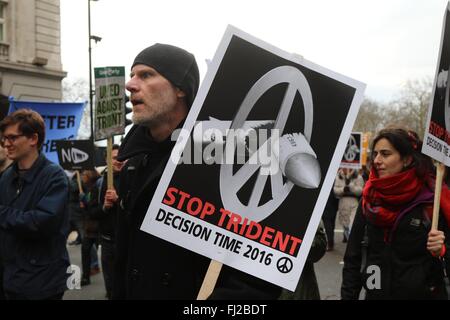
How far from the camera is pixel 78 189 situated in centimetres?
810

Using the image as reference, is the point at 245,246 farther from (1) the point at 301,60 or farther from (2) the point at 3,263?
(2) the point at 3,263

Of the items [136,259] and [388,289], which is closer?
[136,259]

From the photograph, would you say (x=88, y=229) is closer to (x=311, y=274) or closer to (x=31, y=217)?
(x=31, y=217)

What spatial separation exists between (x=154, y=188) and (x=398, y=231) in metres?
1.59

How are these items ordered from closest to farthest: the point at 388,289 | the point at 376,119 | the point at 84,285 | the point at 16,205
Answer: the point at 388,289
the point at 16,205
the point at 84,285
the point at 376,119

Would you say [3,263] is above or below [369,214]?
below

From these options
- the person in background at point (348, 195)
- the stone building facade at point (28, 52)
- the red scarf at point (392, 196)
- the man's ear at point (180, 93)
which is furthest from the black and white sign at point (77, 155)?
the man's ear at point (180, 93)

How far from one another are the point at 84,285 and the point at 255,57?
569 centimetres

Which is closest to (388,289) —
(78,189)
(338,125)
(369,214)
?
(369,214)

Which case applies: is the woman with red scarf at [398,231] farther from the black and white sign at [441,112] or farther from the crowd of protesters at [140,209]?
the black and white sign at [441,112]

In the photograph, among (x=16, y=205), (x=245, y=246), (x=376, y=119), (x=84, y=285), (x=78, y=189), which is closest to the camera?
(x=245, y=246)

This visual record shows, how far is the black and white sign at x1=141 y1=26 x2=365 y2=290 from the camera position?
5.51 feet

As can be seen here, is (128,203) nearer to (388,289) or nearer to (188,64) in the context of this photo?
(188,64)
